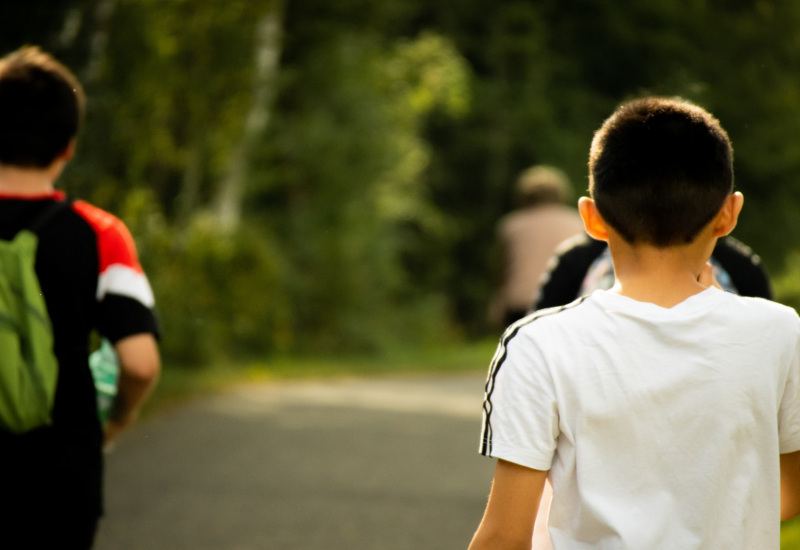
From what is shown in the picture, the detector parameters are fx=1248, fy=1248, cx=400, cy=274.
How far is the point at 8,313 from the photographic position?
2828 millimetres

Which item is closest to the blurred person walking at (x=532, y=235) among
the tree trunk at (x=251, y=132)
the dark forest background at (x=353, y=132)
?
the dark forest background at (x=353, y=132)

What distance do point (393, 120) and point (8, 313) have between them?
21.5 m

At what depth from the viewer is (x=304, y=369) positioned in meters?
18.2

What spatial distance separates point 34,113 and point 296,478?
5750 mm

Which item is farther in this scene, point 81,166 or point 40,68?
point 81,166

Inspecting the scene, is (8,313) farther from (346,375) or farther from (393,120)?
(393,120)

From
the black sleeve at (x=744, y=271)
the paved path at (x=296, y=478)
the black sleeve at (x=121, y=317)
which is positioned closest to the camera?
the black sleeve at (x=121, y=317)

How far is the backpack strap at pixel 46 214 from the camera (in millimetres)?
2936

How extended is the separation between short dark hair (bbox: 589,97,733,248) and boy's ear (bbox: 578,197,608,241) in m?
0.02

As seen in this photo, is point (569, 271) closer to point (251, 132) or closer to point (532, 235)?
point (532, 235)

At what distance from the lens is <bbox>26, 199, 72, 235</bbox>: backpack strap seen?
294 centimetres

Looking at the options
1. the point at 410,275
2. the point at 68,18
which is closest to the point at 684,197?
the point at 68,18

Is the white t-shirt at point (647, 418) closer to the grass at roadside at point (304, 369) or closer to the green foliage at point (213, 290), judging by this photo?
the grass at roadside at point (304, 369)

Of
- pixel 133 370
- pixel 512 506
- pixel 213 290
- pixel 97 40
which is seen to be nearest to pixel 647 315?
pixel 512 506
